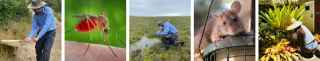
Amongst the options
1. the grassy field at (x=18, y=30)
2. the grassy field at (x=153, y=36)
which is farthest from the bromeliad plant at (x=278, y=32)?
the grassy field at (x=18, y=30)

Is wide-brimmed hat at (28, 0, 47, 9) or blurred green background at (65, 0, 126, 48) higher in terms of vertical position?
wide-brimmed hat at (28, 0, 47, 9)

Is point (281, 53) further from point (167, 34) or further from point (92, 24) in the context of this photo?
point (92, 24)

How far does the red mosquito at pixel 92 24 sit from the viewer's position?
2.12m

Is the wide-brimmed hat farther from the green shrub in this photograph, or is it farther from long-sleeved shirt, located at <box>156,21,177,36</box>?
long-sleeved shirt, located at <box>156,21,177,36</box>

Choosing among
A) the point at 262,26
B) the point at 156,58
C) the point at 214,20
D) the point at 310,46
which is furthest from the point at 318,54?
the point at 156,58

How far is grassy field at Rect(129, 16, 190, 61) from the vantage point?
2102mm

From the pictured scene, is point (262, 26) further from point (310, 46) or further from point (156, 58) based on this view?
point (156, 58)

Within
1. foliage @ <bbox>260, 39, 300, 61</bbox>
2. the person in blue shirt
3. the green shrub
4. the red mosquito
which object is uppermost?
the green shrub

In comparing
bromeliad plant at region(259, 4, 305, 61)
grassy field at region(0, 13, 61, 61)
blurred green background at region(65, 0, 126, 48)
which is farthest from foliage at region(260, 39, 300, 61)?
grassy field at region(0, 13, 61, 61)

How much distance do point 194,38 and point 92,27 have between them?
1.50 feet

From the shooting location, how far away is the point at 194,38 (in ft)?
6.93

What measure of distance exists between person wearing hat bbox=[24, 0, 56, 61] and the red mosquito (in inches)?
4.9

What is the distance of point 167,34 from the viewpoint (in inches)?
83.4

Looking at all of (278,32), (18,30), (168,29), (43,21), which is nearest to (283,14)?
(278,32)
